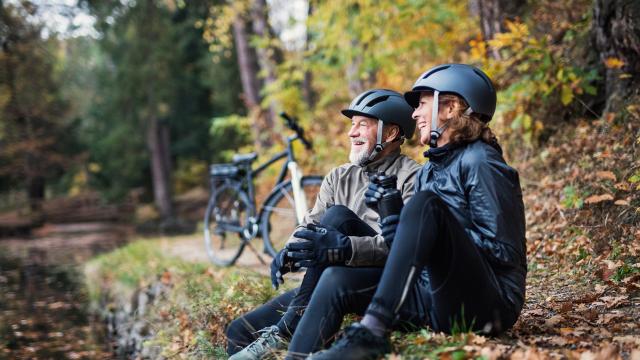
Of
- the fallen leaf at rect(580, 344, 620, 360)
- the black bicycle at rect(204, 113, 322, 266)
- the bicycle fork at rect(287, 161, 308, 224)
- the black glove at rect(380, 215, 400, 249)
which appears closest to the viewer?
the fallen leaf at rect(580, 344, 620, 360)

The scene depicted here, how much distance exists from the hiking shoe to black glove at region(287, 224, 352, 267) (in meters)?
0.56

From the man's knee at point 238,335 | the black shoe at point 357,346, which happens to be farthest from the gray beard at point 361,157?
the black shoe at point 357,346

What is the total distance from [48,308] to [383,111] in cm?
596

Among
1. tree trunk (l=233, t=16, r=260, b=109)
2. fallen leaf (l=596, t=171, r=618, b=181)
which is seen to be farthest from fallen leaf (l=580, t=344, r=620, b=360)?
tree trunk (l=233, t=16, r=260, b=109)

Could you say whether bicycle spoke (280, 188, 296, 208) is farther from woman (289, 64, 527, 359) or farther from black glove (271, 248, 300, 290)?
woman (289, 64, 527, 359)

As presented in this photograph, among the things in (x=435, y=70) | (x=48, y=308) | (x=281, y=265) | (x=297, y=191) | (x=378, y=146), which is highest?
(x=435, y=70)

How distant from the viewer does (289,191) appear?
689 cm

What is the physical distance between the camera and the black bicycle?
6.61 m

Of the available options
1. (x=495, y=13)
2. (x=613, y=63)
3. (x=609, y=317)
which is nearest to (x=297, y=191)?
(x=613, y=63)

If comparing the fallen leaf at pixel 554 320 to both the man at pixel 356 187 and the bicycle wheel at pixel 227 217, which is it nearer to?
the man at pixel 356 187

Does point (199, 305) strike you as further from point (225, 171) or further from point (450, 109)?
point (450, 109)

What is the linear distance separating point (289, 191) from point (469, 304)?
166 inches

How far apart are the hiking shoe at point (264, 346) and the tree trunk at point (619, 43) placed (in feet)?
13.2

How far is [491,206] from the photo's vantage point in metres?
2.78
